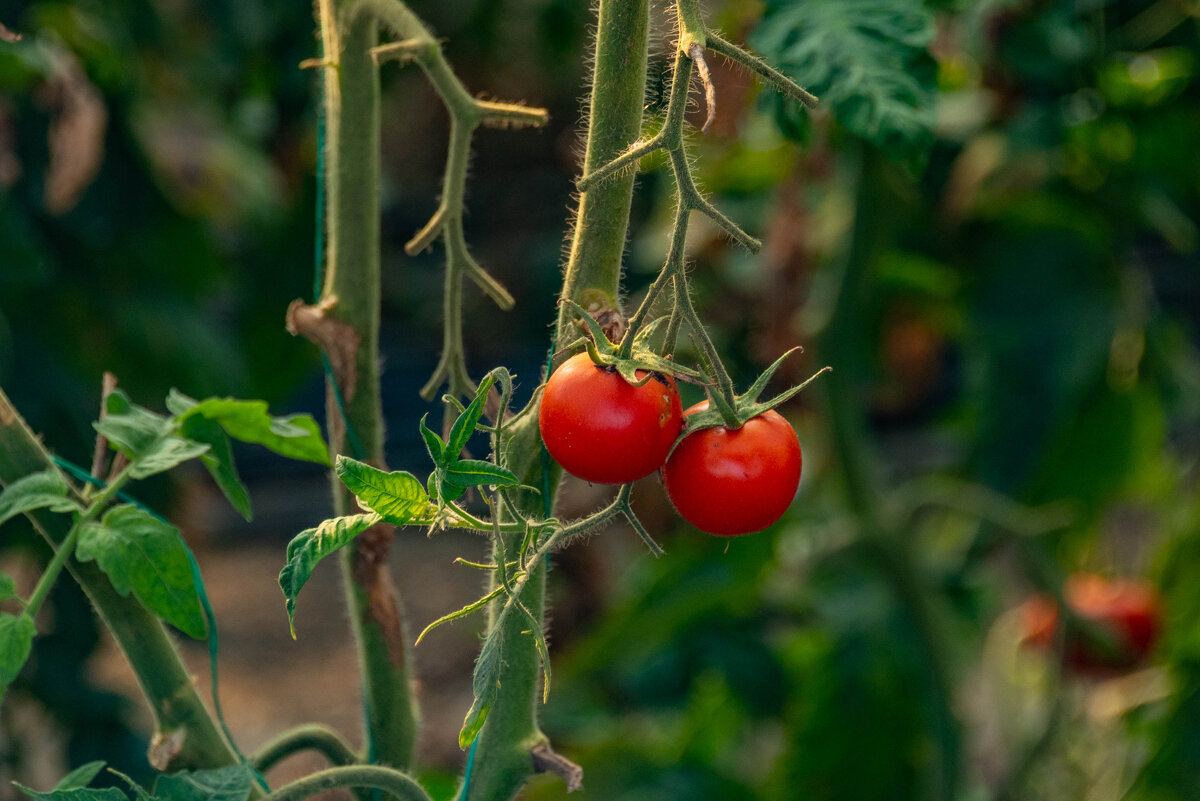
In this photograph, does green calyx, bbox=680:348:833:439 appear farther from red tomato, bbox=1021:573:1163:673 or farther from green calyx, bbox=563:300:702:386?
red tomato, bbox=1021:573:1163:673

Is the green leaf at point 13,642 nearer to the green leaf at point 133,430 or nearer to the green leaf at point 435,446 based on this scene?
the green leaf at point 133,430

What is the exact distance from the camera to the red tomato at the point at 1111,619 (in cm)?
148

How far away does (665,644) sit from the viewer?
1229 mm

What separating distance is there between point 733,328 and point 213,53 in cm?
80

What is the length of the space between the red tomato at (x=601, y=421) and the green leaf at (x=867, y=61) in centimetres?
20

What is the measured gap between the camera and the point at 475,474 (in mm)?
339

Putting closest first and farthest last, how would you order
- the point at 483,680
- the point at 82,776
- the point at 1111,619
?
the point at 483,680, the point at 82,776, the point at 1111,619

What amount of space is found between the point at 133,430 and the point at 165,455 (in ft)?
0.10

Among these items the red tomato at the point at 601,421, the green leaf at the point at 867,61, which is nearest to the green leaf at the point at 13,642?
the red tomato at the point at 601,421

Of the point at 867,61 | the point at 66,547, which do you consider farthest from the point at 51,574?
the point at 867,61

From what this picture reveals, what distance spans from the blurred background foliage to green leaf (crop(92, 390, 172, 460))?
1.96ft

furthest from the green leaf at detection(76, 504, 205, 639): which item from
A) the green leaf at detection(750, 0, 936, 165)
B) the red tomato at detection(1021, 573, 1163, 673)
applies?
the red tomato at detection(1021, 573, 1163, 673)

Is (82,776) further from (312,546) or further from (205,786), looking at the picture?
(312,546)

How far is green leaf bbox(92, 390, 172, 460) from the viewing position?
456 millimetres
